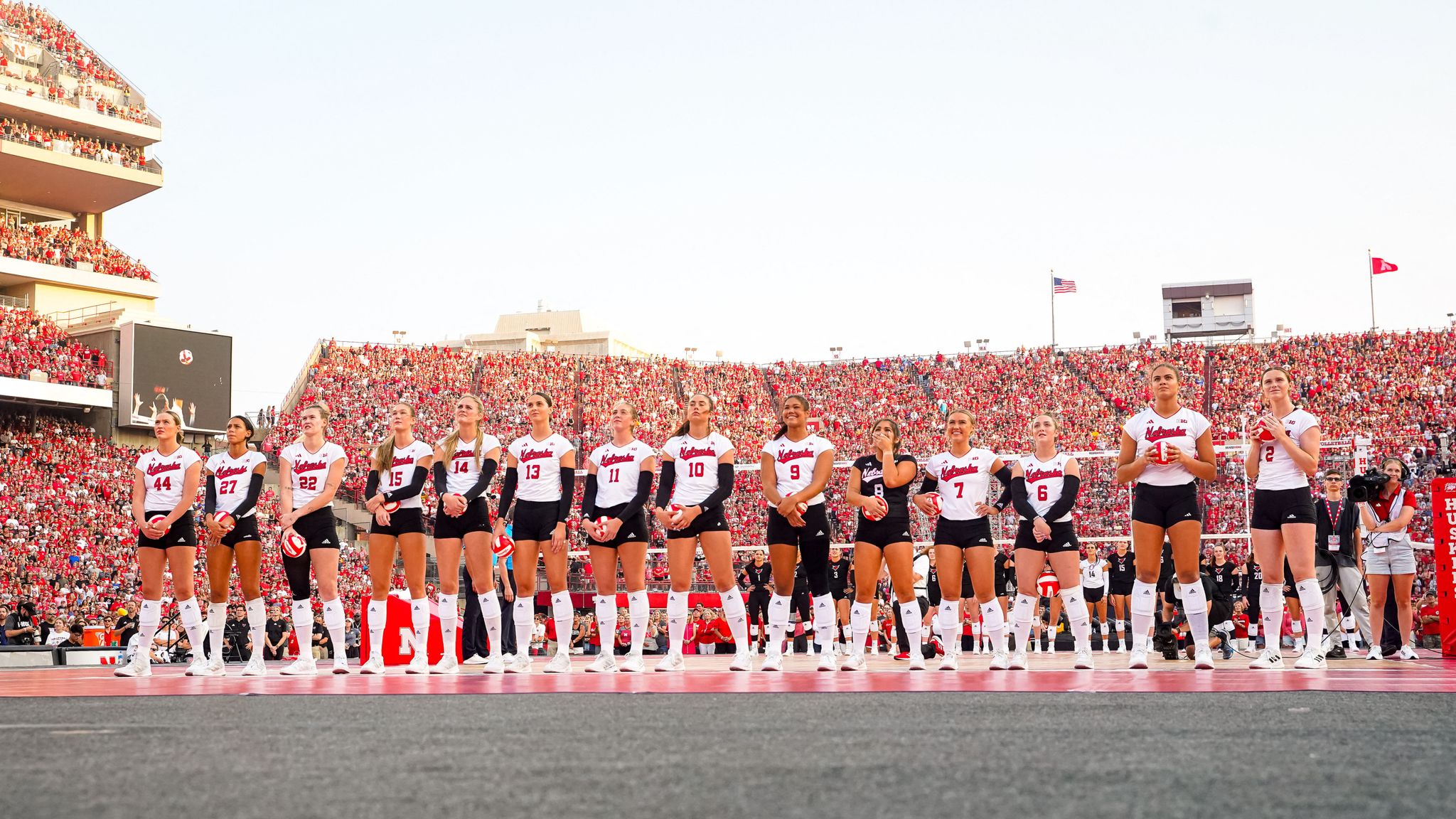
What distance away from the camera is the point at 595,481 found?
32.0 feet

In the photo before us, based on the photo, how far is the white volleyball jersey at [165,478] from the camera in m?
10.3

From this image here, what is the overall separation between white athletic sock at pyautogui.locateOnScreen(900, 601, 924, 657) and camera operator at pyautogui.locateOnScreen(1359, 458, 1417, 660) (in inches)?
169

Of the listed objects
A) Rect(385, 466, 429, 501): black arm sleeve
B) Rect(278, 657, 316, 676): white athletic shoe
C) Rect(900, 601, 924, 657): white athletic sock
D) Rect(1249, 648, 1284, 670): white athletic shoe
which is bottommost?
Rect(278, 657, 316, 676): white athletic shoe

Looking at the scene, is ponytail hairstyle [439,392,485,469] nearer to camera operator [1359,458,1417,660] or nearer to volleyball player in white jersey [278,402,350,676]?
volleyball player in white jersey [278,402,350,676]

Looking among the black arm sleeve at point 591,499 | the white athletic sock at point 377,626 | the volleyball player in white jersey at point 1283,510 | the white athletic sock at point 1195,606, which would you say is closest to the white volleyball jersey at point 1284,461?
the volleyball player in white jersey at point 1283,510

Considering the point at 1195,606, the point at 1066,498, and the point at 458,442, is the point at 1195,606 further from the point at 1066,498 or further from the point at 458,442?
the point at 458,442

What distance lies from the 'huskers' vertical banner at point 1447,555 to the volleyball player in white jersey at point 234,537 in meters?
10.1

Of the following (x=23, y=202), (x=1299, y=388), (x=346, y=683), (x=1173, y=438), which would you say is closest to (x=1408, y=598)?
(x=1173, y=438)

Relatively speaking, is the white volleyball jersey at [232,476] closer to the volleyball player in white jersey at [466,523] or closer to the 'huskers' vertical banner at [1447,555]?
the volleyball player in white jersey at [466,523]

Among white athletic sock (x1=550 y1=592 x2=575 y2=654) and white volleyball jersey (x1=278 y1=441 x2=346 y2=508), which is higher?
white volleyball jersey (x1=278 y1=441 x2=346 y2=508)

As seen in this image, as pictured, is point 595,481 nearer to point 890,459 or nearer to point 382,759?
point 890,459

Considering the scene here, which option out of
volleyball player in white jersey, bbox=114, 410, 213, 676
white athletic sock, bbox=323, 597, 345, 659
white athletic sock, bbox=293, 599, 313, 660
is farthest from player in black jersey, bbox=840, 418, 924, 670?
volleyball player in white jersey, bbox=114, 410, 213, 676

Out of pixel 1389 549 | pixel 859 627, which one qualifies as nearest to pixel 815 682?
pixel 859 627

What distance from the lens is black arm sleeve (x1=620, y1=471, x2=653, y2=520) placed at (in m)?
9.55
